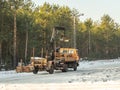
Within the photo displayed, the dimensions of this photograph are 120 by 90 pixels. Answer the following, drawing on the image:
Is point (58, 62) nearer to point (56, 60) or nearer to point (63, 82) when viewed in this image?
point (56, 60)

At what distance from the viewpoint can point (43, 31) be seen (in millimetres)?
75875

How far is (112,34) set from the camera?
436 feet

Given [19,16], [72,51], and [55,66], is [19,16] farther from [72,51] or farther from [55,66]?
[55,66]

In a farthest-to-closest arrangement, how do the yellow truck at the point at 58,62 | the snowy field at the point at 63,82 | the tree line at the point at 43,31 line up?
the tree line at the point at 43,31 < the yellow truck at the point at 58,62 < the snowy field at the point at 63,82

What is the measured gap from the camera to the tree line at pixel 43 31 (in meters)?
56.9

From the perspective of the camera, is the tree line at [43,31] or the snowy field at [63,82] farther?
the tree line at [43,31]

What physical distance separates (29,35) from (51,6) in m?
26.2

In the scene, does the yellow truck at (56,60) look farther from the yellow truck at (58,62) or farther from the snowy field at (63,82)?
Answer: the snowy field at (63,82)

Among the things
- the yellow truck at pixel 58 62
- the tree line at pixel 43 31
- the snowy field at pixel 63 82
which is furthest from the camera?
the tree line at pixel 43 31

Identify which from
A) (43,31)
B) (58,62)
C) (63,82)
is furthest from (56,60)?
(43,31)

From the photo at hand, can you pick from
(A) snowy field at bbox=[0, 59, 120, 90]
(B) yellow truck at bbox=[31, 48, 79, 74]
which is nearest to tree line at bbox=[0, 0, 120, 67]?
(B) yellow truck at bbox=[31, 48, 79, 74]

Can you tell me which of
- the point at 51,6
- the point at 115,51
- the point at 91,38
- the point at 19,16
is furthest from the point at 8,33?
the point at 115,51

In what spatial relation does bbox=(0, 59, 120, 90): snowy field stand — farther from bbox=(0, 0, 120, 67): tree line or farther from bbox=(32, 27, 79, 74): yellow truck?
bbox=(0, 0, 120, 67): tree line

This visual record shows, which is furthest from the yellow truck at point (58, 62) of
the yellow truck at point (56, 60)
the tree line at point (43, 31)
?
the tree line at point (43, 31)
